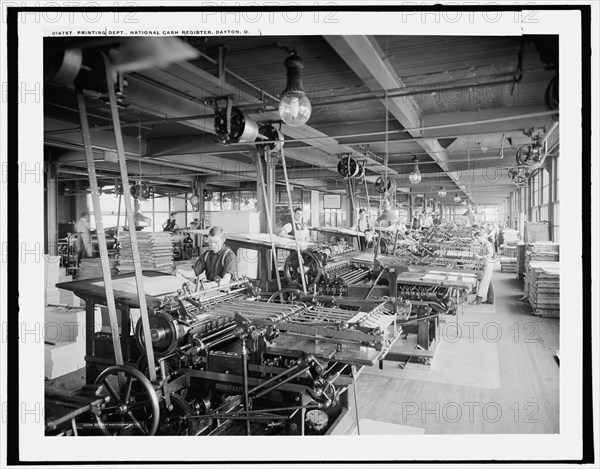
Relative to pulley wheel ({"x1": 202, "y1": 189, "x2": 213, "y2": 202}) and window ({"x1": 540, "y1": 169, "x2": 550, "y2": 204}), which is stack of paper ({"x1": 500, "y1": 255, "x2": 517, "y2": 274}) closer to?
window ({"x1": 540, "y1": 169, "x2": 550, "y2": 204})

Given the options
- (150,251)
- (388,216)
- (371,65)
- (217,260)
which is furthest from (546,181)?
(150,251)

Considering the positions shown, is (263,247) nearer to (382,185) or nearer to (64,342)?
(64,342)

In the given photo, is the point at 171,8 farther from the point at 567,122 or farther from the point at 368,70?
the point at 567,122

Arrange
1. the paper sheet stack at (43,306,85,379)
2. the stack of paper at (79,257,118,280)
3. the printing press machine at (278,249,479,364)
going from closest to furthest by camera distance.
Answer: the paper sheet stack at (43,306,85,379)
the printing press machine at (278,249,479,364)
the stack of paper at (79,257,118,280)

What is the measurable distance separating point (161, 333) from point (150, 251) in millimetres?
6052

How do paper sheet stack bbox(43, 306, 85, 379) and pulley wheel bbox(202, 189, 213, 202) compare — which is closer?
paper sheet stack bbox(43, 306, 85, 379)

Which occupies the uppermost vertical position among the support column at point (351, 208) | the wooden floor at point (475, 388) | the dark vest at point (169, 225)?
the support column at point (351, 208)

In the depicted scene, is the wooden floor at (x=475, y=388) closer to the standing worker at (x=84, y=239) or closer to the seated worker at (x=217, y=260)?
the seated worker at (x=217, y=260)

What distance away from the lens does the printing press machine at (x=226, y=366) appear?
2.30 meters

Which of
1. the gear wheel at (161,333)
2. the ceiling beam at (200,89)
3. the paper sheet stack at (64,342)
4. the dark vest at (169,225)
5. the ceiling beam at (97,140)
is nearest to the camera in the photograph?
the gear wheel at (161,333)

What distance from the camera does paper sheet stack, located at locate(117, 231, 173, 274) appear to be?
7.91m

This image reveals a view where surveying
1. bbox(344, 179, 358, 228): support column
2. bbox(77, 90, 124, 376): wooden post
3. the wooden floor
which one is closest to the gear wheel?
bbox(77, 90, 124, 376): wooden post

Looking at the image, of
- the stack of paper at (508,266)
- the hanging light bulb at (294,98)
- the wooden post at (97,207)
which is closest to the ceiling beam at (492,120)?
the hanging light bulb at (294,98)

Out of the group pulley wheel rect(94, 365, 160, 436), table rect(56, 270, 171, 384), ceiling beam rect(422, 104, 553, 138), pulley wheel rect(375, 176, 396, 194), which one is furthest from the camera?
pulley wheel rect(375, 176, 396, 194)
